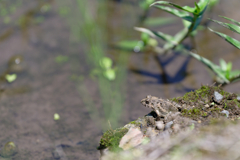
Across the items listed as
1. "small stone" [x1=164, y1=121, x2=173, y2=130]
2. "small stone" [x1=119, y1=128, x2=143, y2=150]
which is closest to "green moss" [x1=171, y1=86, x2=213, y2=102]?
"small stone" [x1=164, y1=121, x2=173, y2=130]

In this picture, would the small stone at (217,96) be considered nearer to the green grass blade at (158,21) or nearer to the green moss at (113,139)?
the green moss at (113,139)

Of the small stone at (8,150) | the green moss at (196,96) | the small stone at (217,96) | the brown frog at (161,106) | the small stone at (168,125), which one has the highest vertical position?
the small stone at (217,96)

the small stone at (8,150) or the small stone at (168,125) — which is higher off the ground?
the small stone at (168,125)

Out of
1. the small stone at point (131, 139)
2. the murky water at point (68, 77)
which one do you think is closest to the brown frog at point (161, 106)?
the small stone at point (131, 139)

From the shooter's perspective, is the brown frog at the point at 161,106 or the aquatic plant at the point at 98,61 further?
the aquatic plant at the point at 98,61

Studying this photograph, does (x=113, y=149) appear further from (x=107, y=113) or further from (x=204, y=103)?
(x=107, y=113)

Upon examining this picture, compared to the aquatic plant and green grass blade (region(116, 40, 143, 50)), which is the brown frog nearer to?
the aquatic plant

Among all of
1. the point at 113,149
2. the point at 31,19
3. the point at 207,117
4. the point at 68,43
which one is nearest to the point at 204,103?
the point at 207,117
